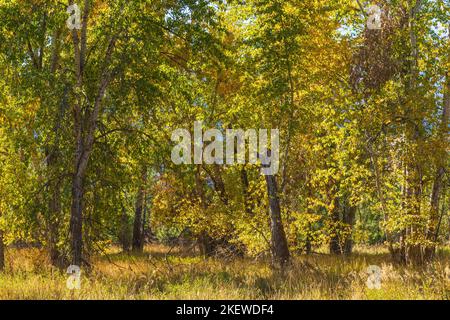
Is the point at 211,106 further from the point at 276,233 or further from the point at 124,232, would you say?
the point at 124,232

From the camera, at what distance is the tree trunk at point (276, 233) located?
13.4 metres

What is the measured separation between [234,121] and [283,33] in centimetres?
428

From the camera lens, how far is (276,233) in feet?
44.1

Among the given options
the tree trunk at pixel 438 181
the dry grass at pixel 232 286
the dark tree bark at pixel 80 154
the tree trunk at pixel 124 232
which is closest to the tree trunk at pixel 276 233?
the dry grass at pixel 232 286

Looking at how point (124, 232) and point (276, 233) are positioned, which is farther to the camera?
point (124, 232)

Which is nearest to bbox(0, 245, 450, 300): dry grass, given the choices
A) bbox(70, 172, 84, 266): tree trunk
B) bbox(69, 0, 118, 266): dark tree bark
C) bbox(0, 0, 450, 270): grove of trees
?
bbox(70, 172, 84, 266): tree trunk

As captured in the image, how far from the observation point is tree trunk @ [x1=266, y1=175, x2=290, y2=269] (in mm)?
13359

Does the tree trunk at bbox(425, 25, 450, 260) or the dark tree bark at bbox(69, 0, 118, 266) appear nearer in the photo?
the dark tree bark at bbox(69, 0, 118, 266)

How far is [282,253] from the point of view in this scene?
13.4 m

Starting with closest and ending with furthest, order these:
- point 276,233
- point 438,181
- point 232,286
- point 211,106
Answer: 1. point 232,286
2. point 276,233
3. point 438,181
4. point 211,106

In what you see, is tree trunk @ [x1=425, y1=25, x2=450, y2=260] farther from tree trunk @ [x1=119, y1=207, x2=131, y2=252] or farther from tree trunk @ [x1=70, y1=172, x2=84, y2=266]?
tree trunk @ [x1=70, y1=172, x2=84, y2=266]

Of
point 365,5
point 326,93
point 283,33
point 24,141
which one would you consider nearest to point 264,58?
point 283,33

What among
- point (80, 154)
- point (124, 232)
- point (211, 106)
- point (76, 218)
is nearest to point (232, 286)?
point (76, 218)

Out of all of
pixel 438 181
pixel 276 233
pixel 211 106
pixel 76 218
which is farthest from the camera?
pixel 211 106
